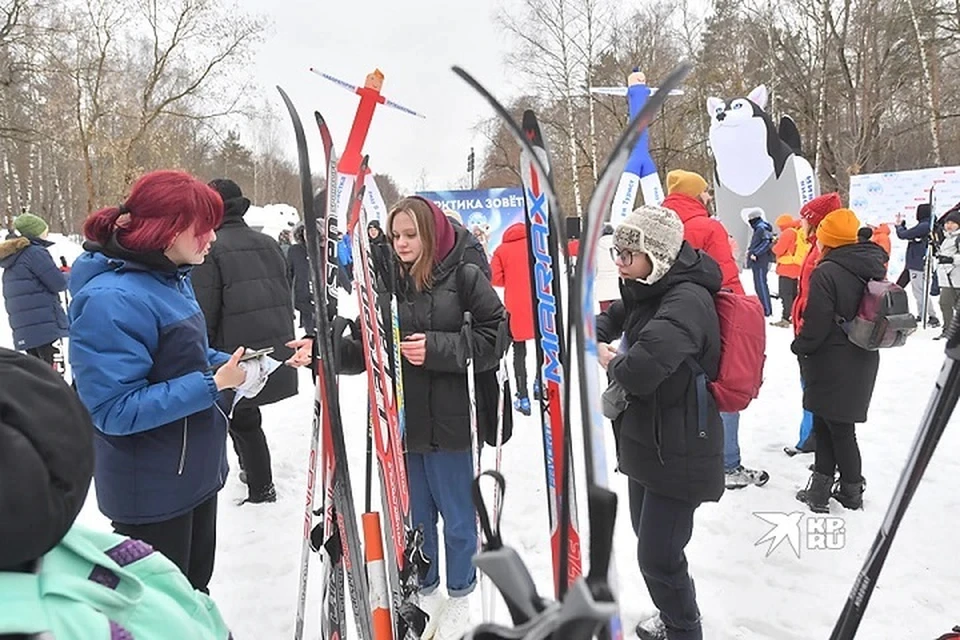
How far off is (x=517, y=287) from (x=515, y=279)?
0.08 meters

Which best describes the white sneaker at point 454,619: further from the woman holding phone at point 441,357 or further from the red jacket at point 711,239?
the red jacket at point 711,239

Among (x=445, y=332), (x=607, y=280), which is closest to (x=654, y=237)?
(x=445, y=332)

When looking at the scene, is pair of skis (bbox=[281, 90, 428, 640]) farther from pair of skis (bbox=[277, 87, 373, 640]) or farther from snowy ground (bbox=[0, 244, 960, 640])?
snowy ground (bbox=[0, 244, 960, 640])

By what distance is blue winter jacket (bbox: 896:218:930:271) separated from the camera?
7883mm

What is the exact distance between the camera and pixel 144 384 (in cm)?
174

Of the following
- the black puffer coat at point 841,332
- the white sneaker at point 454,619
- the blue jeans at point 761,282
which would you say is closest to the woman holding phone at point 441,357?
the white sneaker at point 454,619

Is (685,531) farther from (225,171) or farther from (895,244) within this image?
(225,171)

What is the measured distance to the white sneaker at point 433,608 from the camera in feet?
8.04

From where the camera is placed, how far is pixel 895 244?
10.8 metres

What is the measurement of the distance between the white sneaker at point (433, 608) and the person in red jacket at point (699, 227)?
2.24m

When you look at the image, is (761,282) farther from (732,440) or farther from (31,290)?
Answer: (31,290)

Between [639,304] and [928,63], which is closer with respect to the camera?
[639,304]

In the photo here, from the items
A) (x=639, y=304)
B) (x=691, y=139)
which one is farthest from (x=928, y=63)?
(x=639, y=304)

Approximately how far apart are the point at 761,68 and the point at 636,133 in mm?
23881
